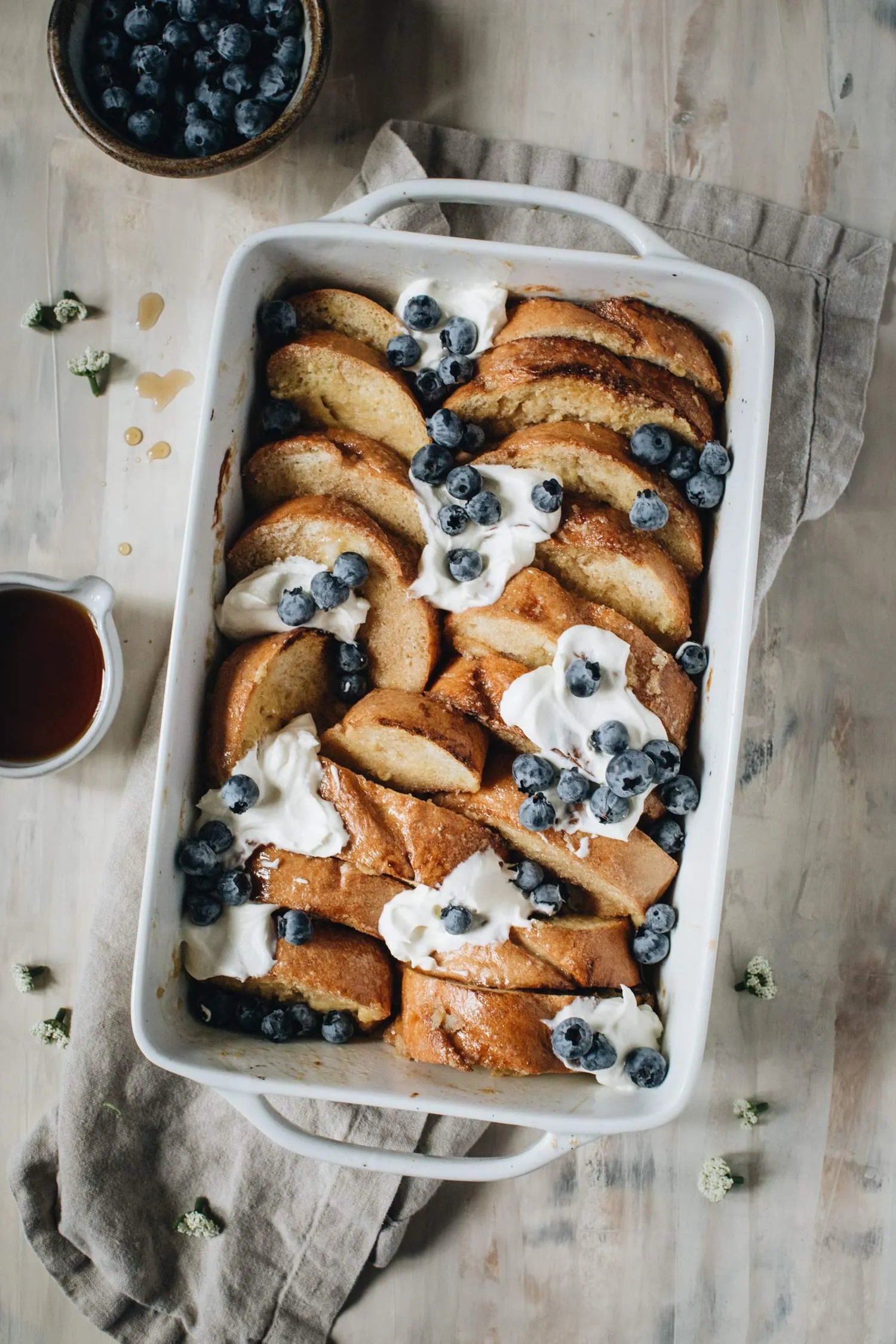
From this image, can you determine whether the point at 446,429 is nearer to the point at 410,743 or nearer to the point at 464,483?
the point at 464,483

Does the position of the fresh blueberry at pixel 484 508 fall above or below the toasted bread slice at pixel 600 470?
below

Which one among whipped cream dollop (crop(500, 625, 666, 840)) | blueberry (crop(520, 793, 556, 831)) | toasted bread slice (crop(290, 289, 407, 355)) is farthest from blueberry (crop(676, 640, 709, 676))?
toasted bread slice (crop(290, 289, 407, 355))

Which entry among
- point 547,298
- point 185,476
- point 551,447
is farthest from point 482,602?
point 185,476

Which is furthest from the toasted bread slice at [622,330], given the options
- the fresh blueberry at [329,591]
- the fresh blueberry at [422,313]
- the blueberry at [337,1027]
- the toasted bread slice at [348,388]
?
the blueberry at [337,1027]

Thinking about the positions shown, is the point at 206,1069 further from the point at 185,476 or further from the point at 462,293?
the point at 462,293

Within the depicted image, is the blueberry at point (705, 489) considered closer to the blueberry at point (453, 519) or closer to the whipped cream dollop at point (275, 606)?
the blueberry at point (453, 519)

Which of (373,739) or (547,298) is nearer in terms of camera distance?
(373,739)

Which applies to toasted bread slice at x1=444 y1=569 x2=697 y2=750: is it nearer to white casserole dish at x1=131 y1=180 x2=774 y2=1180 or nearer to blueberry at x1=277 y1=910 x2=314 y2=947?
white casserole dish at x1=131 y1=180 x2=774 y2=1180
